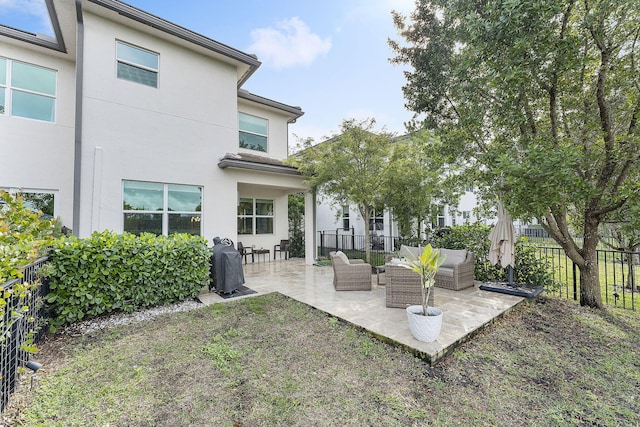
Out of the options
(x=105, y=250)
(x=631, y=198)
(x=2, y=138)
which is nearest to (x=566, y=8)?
(x=631, y=198)

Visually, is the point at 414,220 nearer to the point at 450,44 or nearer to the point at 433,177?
the point at 433,177

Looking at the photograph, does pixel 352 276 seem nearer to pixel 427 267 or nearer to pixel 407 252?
pixel 407 252

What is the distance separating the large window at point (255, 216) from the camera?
11.3m

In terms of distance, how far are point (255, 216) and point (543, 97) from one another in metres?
9.99

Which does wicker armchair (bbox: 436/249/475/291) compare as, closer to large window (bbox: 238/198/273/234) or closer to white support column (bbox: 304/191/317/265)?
white support column (bbox: 304/191/317/265)

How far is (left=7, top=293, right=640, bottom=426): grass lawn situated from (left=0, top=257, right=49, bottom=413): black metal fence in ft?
0.83

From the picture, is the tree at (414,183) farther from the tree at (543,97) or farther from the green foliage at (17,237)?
the green foliage at (17,237)

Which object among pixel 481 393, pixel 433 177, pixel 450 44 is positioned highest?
pixel 450 44

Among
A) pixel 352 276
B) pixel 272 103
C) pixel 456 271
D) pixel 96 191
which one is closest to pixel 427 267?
pixel 352 276

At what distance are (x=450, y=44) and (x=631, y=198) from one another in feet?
15.2

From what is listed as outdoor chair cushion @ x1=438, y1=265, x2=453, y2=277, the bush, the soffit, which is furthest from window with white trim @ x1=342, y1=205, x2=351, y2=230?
outdoor chair cushion @ x1=438, y1=265, x2=453, y2=277

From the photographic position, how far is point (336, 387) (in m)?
3.00

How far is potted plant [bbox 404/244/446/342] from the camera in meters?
3.75

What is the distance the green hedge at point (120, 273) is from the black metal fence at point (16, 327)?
47 centimetres
